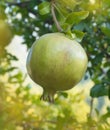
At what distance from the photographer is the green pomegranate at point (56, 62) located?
115 cm

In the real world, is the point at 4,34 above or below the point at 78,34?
below

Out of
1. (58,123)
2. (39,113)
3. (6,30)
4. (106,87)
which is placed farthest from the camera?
(39,113)

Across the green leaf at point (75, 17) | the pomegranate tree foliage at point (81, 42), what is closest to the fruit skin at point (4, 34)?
the pomegranate tree foliage at point (81, 42)

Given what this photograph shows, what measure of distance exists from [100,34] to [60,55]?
146 centimetres

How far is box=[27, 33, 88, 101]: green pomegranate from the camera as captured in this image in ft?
3.79

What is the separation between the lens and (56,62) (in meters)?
1.15

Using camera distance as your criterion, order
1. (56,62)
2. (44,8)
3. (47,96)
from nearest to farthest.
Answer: (56,62) → (47,96) → (44,8)

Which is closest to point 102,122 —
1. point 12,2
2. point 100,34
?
point 100,34

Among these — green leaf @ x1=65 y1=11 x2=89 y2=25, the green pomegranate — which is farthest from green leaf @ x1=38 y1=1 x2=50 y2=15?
the green pomegranate

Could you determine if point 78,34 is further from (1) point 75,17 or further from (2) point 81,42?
(2) point 81,42

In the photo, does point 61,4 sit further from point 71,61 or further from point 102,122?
point 102,122

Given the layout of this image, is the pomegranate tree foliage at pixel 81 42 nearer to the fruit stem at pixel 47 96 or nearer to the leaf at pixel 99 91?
the leaf at pixel 99 91

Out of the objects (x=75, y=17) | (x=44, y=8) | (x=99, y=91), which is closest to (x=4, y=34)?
(x=44, y=8)

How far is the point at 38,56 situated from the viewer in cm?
118
